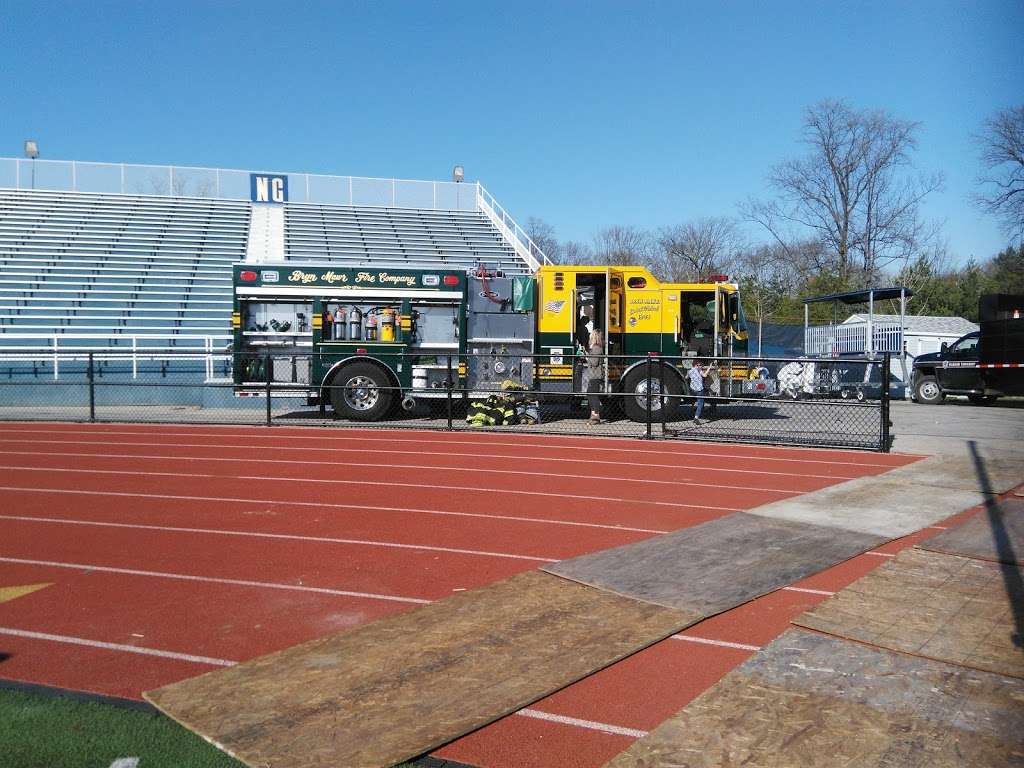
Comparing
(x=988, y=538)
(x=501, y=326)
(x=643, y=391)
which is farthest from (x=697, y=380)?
(x=988, y=538)

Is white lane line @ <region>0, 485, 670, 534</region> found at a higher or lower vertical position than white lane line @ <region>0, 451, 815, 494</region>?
lower

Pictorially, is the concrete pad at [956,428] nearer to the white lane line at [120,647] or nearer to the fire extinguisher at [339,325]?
the fire extinguisher at [339,325]

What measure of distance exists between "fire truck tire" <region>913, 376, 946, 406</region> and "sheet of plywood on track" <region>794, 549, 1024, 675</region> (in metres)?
18.8

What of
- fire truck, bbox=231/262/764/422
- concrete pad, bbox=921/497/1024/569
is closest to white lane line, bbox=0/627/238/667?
concrete pad, bbox=921/497/1024/569

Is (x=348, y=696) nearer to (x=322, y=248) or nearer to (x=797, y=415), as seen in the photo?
(x=797, y=415)

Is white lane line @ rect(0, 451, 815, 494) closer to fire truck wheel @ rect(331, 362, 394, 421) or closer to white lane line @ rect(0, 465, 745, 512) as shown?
white lane line @ rect(0, 465, 745, 512)

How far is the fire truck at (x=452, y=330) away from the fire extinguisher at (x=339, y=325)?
21 millimetres

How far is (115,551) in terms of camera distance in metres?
7.15

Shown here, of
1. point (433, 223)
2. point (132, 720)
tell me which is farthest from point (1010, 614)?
point (433, 223)

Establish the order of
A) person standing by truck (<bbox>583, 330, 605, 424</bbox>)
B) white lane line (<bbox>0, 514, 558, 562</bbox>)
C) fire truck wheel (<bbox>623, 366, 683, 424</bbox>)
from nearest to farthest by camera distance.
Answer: white lane line (<bbox>0, 514, 558, 562</bbox>), person standing by truck (<bbox>583, 330, 605, 424</bbox>), fire truck wheel (<bbox>623, 366, 683, 424</bbox>)

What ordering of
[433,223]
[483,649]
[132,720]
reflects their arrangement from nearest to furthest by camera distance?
[132,720] → [483,649] → [433,223]

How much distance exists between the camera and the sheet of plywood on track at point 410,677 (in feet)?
12.3

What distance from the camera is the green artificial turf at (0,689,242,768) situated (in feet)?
11.6

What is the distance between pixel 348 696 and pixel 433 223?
3436 centimetres
